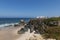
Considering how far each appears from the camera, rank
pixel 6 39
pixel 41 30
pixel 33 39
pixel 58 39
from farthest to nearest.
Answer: pixel 41 30 → pixel 6 39 → pixel 58 39 → pixel 33 39

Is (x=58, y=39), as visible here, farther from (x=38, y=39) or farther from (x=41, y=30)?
(x=41, y=30)

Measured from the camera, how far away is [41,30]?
24453mm

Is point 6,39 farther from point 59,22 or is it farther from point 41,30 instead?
point 59,22

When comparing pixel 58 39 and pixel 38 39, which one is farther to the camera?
pixel 58 39

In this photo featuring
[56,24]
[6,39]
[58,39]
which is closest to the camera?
[58,39]

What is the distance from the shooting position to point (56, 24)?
3031 centimetres

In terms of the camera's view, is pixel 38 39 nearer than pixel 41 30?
Yes

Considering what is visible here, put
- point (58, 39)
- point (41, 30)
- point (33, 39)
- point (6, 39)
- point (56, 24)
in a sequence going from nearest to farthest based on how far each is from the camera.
Answer: point (33, 39), point (58, 39), point (6, 39), point (41, 30), point (56, 24)

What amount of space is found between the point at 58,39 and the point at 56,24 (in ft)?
43.6

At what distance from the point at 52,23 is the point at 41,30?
22.8 feet

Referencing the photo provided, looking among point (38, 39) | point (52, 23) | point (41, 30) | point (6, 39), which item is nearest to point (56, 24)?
point (52, 23)

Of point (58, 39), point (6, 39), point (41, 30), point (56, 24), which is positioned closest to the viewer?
point (58, 39)

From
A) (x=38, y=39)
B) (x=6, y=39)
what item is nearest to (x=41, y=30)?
(x=6, y=39)

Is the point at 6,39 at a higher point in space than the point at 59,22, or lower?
lower
